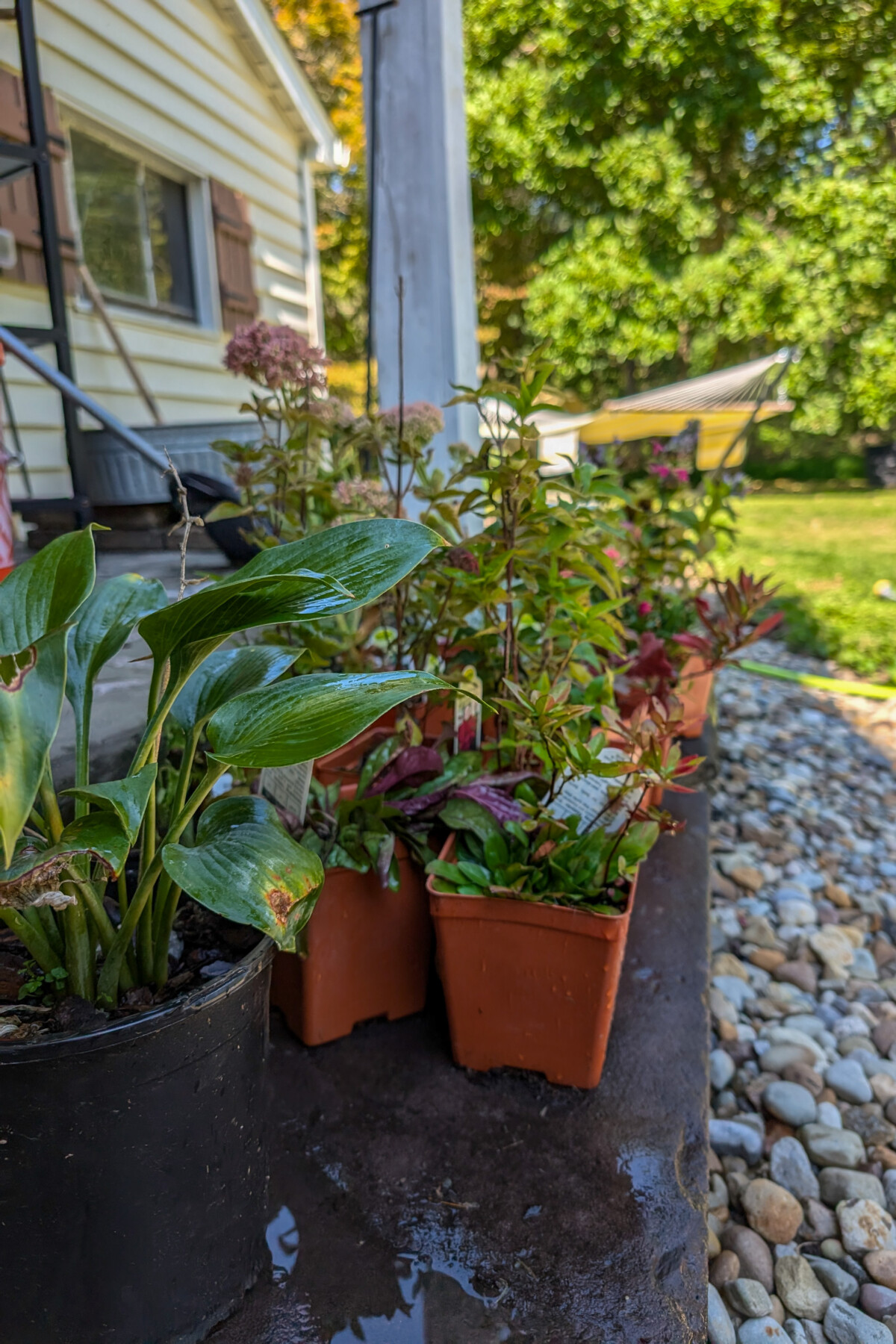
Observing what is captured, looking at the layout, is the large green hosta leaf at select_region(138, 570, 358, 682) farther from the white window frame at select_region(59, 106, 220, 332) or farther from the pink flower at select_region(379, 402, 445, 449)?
the white window frame at select_region(59, 106, 220, 332)

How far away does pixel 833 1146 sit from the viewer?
1.26 m

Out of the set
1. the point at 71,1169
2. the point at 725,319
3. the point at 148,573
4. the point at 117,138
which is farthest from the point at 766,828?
the point at 725,319

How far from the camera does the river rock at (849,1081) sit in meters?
1.39

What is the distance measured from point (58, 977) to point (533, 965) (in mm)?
547

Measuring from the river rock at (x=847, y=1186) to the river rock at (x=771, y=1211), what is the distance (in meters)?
0.06

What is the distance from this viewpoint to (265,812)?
2.65 feet

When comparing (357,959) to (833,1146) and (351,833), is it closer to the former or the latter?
(351,833)

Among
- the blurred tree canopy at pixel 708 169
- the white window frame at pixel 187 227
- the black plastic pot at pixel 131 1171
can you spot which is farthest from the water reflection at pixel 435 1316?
the blurred tree canopy at pixel 708 169

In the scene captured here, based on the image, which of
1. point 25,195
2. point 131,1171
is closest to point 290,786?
point 131,1171

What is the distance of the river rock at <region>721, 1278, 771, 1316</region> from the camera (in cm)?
102

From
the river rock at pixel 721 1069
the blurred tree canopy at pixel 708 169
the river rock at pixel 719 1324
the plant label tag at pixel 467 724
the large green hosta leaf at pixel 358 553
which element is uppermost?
the blurred tree canopy at pixel 708 169

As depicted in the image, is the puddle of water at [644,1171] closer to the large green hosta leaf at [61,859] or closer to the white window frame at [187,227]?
the large green hosta leaf at [61,859]

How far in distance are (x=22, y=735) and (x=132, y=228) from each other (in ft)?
12.8

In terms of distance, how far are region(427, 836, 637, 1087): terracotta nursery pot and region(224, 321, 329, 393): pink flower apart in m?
0.72
